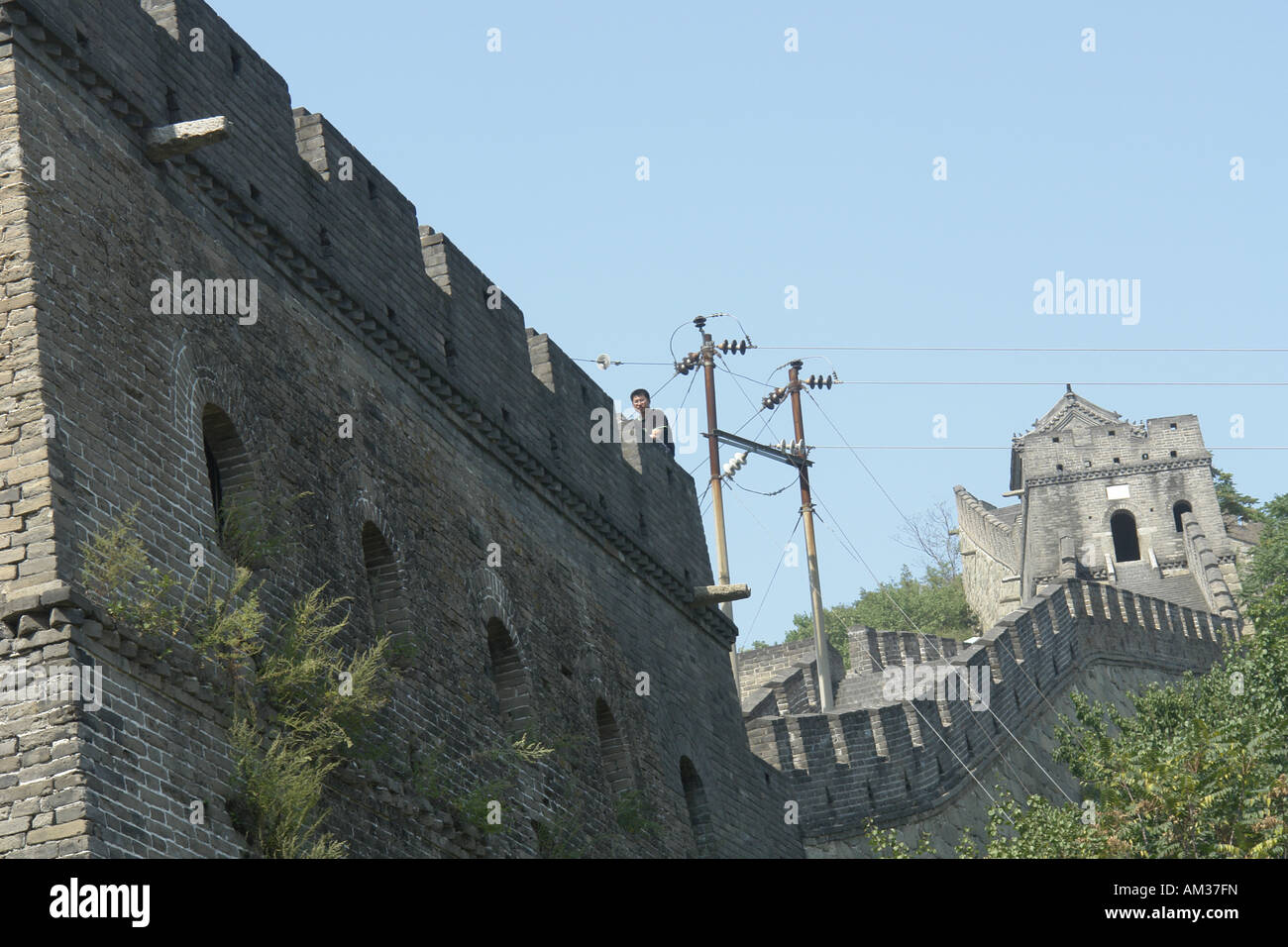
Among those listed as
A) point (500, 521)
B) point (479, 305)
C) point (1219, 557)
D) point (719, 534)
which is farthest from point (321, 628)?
point (1219, 557)

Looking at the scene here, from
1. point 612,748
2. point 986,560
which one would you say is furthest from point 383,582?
point 986,560

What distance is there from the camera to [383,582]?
1461cm

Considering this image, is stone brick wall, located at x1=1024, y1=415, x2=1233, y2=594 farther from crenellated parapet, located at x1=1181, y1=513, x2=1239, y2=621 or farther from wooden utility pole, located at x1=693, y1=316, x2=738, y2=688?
wooden utility pole, located at x1=693, y1=316, x2=738, y2=688

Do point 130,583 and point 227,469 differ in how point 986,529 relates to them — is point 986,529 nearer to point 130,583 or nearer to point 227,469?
point 227,469

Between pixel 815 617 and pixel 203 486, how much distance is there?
20.1m

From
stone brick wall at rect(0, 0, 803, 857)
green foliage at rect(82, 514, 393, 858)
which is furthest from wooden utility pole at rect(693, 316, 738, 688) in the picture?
green foliage at rect(82, 514, 393, 858)

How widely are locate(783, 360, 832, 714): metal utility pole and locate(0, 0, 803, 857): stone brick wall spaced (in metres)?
9.88

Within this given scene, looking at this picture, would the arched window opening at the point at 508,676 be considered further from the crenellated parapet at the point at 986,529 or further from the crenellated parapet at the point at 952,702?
the crenellated parapet at the point at 986,529

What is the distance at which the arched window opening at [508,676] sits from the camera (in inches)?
636

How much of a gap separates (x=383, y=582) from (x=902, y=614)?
137 ft

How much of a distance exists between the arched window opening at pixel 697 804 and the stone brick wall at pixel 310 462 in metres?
0.03

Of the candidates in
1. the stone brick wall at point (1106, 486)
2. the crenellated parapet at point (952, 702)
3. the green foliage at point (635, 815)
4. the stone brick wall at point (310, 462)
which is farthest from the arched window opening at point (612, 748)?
the stone brick wall at point (1106, 486)

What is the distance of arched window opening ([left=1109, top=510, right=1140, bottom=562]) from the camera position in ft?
190
